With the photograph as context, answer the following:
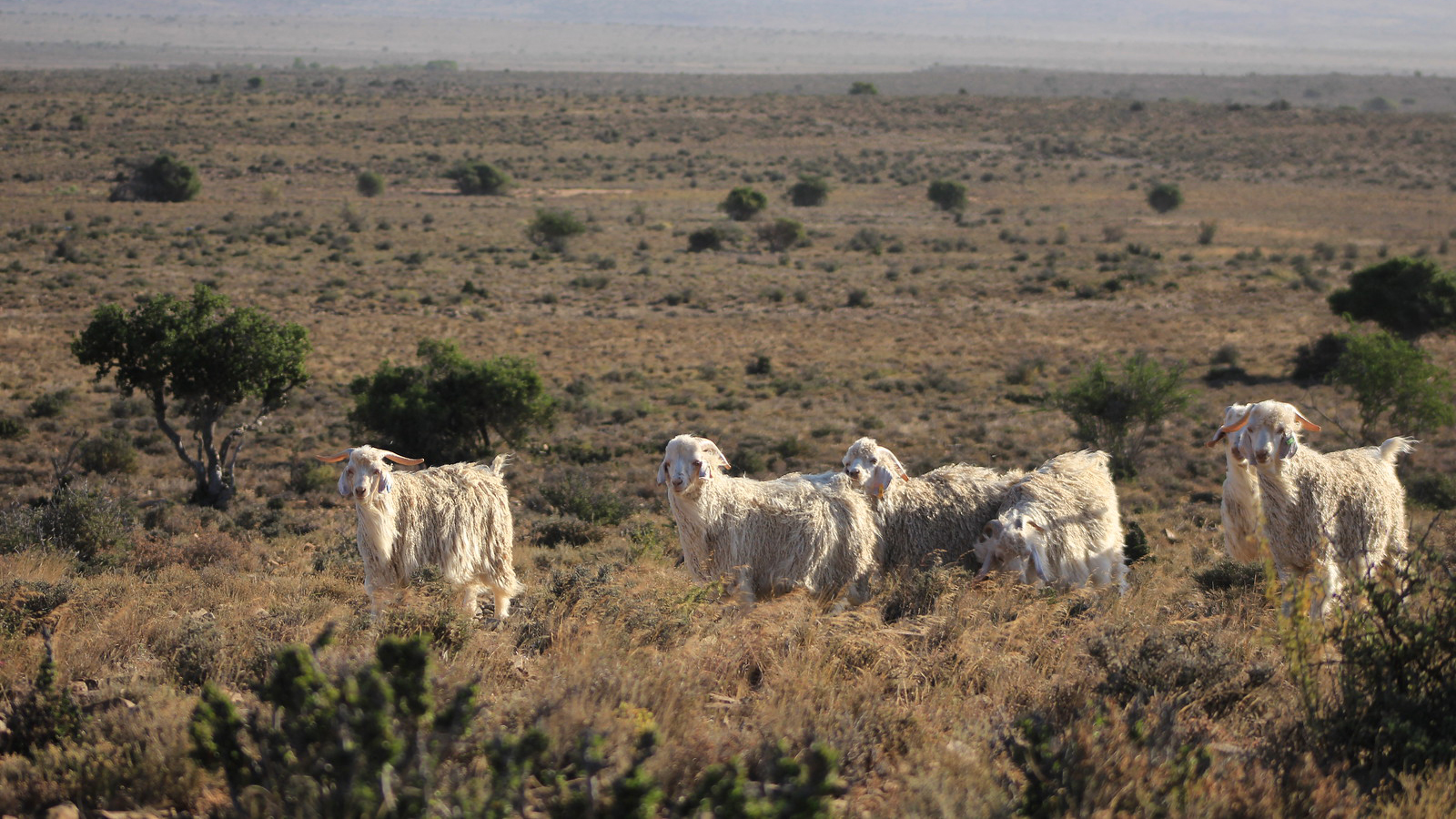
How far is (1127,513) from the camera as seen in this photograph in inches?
684

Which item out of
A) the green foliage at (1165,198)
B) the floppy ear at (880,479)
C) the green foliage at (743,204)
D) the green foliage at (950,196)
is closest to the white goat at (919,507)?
the floppy ear at (880,479)

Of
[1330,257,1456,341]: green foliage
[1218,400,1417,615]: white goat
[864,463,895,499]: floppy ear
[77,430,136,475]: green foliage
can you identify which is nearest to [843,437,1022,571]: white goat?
[864,463,895,499]: floppy ear

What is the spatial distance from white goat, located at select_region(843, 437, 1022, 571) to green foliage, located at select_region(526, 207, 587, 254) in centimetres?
4198

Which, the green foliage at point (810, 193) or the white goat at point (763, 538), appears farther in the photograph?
the green foliage at point (810, 193)

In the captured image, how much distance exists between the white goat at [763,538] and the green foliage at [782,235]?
44901mm

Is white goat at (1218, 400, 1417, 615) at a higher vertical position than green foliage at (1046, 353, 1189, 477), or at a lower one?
higher

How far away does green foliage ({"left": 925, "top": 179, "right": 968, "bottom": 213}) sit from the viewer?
6638 centimetres

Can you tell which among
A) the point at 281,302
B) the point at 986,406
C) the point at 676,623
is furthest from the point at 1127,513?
the point at 281,302

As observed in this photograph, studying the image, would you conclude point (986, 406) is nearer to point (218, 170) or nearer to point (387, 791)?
point (387, 791)

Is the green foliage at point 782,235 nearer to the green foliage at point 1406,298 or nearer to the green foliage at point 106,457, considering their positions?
the green foliage at point 1406,298

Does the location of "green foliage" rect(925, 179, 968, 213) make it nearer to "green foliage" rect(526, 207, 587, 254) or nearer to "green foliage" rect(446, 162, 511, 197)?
"green foliage" rect(526, 207, 587, 254)

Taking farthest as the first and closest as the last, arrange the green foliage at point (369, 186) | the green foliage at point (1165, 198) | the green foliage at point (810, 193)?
the green foliage at point (810, 193) → the green foliage at point (1165, 198) → the green foliage at point (369, 186)

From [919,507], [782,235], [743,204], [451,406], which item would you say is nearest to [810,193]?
[743,204]

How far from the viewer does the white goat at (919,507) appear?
8.70 metres
